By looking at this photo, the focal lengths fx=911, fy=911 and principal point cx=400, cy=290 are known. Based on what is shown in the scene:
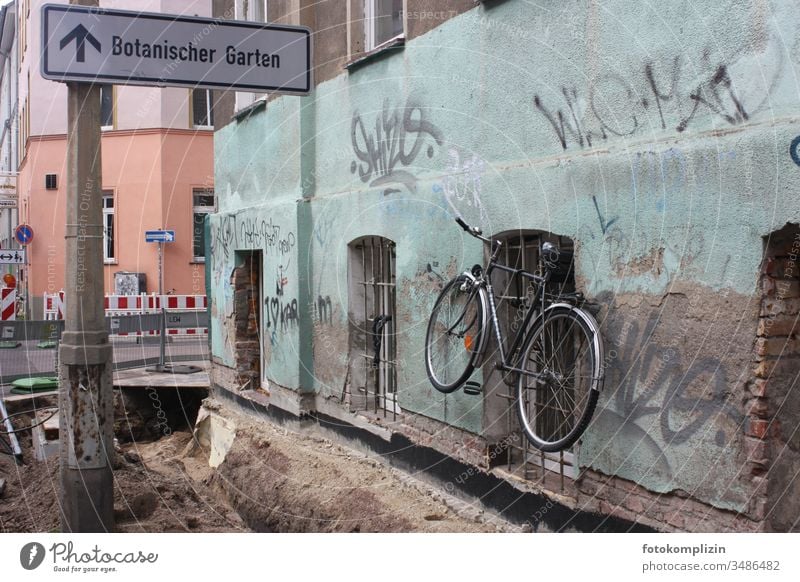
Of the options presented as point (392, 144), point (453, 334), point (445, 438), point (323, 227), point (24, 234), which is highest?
point (392, 144)

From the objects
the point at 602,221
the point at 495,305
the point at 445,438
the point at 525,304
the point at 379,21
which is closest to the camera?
the point at 602,221

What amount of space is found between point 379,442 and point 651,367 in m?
3.66

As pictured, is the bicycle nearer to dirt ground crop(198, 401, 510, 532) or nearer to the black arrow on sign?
dirt ground crop(198, 401, 510, 532)

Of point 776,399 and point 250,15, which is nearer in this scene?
point 776,399

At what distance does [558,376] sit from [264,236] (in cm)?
577

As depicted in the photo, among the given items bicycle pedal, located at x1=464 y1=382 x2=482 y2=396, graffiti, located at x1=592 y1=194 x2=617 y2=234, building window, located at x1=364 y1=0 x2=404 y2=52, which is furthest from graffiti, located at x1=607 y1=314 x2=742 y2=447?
building window, located at x1=364 y1=0 x2=404 y2=52

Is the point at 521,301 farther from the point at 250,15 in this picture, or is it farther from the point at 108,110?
the point at 108,110

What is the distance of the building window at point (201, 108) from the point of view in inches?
972

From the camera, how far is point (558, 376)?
18.7ft

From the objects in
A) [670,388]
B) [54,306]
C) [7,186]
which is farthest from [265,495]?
[7,186]

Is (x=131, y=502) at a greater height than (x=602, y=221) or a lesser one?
lesser

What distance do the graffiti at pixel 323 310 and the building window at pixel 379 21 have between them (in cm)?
250

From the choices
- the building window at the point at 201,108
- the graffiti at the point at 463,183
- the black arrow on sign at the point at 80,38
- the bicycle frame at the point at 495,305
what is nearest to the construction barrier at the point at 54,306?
the building window at the point at 201,108

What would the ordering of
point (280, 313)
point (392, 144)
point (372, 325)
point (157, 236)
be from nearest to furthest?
point (392, 144)
point (372, 325)
point (280, 313)
point (157, 236)
